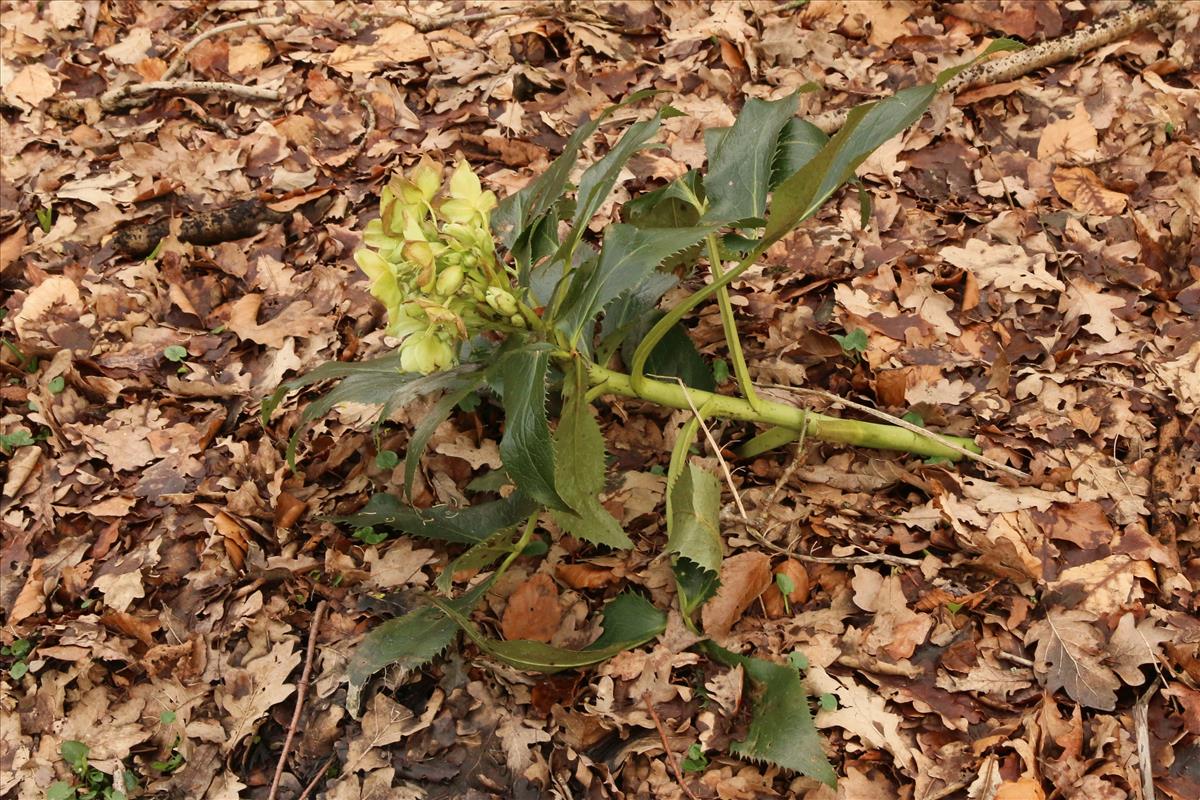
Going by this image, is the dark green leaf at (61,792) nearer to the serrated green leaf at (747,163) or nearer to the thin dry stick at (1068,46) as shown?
the serrated green leaf at (747,163)

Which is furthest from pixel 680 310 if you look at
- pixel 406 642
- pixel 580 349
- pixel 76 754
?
pixel 76 754

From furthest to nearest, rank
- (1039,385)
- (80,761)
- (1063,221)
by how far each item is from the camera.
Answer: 1. (1063,221)
2. (1039,385)
3. (80,761)

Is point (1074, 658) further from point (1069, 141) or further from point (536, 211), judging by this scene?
point (1069, 141)

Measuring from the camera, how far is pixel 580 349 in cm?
207

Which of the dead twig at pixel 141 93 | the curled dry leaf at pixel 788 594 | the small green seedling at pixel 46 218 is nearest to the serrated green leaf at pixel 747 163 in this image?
the curled dry leaf at pixel 788 594

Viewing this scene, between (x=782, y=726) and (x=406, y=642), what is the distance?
0.85 meters

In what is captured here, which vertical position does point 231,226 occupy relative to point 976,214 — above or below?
below

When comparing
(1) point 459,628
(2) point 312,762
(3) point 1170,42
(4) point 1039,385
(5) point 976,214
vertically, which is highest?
(3) point 1170,42

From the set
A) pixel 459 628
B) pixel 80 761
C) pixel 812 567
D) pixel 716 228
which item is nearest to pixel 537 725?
pixel 459 628

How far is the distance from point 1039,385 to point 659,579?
1206 millimetres

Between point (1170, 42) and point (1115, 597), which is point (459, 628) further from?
point (1170, 42)

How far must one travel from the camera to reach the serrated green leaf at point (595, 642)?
→ 2.00m

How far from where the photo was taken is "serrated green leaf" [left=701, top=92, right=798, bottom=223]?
2.10 meters

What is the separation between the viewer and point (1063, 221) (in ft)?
9.39
